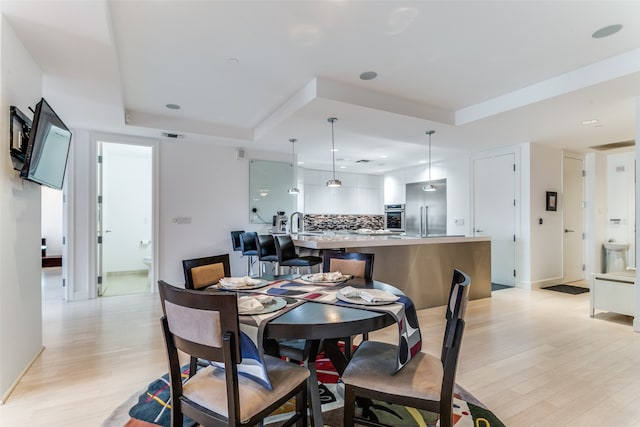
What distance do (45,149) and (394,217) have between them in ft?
23.0

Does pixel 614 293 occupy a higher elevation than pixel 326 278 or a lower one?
lower

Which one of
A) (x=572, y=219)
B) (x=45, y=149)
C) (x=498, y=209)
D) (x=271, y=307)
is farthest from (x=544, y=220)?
(x=45, y=149)

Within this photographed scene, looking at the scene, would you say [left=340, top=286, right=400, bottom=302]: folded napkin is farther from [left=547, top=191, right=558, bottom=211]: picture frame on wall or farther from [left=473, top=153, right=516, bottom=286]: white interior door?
[left=547, top=191, right=558, bottom=211]: picture frame on wall

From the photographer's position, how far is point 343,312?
1.50 meters

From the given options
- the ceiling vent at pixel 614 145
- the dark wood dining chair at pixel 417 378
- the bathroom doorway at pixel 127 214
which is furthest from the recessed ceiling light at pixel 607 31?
the bathroom doorway at pixel 127 214

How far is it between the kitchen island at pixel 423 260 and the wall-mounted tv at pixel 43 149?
229cm

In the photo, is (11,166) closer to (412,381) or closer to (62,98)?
(62,98)

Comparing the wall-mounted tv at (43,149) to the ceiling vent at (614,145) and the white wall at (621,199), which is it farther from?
the white wall at (621,199)

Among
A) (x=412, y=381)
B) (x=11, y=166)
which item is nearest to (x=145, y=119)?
(x=11, y=166)

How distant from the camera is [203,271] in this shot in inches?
86.1

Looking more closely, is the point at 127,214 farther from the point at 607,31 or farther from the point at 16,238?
the point at 607,31

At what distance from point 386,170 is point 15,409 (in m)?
7.66

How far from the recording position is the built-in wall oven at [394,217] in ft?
26.1

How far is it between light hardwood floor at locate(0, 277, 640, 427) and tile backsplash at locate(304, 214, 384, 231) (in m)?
4.49
